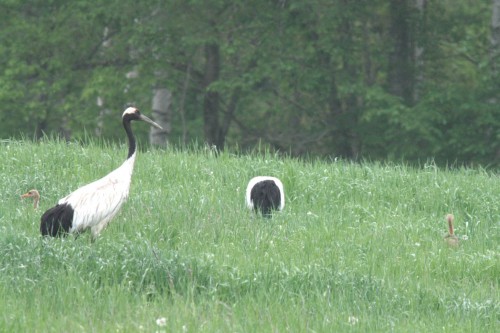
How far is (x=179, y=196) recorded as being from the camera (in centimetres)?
1138

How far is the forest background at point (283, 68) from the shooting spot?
22578mm

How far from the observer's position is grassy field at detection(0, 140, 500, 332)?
7434 millimetres

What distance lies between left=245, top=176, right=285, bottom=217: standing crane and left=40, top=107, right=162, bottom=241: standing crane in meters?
1.52

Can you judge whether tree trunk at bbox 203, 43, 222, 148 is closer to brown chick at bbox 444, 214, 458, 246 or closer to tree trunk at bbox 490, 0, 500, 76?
tree trunk at bbox 490, 0, 500, 76

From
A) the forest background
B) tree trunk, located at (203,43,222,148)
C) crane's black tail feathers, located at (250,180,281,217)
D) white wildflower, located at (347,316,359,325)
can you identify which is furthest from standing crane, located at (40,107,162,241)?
tree trunk, located at (203,43,222,148)

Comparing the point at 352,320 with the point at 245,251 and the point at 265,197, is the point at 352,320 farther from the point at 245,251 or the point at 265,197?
the point at 265,197

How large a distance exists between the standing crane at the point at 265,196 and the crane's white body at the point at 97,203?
152 cm

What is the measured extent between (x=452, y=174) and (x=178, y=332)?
7.43 m

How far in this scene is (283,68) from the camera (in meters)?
22.9

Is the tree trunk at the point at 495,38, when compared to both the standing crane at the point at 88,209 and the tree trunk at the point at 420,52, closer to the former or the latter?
the tree trunk at the point at 420,52

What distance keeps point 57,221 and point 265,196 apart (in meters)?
2.42

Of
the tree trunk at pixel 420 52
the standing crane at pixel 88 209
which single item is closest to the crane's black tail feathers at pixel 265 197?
the standing crane at pixel 88 209

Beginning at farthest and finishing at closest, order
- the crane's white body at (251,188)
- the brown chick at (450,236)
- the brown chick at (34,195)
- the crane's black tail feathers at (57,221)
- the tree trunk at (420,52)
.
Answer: the tree trunk at (420,52)
the crane's white body at (251,188)
the brown chick at (34,195)
the brown chick at (450,236)
the crane's black tail feathers at (57,221)

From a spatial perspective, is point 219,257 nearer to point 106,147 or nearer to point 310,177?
point 310,177
